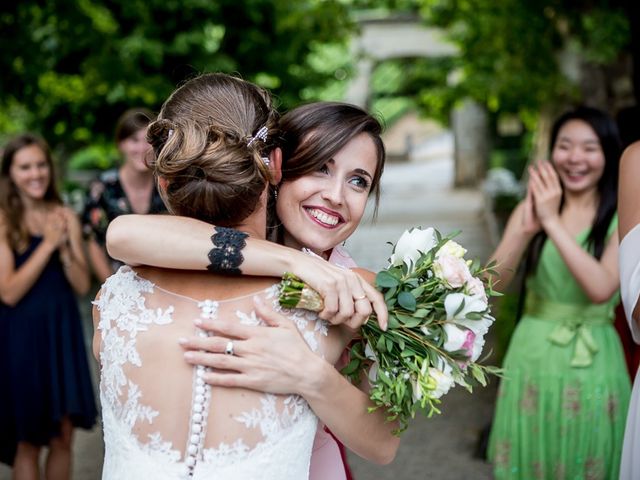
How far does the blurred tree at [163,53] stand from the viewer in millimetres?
10250

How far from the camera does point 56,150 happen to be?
49.8ft

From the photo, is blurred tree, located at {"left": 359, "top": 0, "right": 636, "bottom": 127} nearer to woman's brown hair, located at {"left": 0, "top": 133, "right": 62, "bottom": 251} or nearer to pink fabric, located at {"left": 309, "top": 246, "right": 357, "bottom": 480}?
woman's brown hair, located at {"left": 0, "top": 133, "right": 62, "bottom": 251}

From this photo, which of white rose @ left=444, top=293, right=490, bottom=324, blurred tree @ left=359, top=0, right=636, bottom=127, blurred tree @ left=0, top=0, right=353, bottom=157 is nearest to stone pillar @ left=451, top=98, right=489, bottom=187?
blurred tree @ left=0, top=0, right=353, bottom=157

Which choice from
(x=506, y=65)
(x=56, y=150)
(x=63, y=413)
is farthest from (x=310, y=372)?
(x=56, y=150)

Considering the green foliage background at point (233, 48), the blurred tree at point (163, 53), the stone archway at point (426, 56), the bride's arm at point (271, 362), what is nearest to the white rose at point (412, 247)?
the bride's arm at point (271, 362)

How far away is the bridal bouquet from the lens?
1919 millimetres

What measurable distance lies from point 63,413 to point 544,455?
104 inches

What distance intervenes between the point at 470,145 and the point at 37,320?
840 inches

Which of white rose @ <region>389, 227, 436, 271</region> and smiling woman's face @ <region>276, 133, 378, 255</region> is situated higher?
smiling woman's face @ <region>276, 133, 378, 255</region>

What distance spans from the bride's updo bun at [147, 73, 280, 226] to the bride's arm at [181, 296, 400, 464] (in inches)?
11.1

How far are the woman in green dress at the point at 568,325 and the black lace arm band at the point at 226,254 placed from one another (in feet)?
6.74

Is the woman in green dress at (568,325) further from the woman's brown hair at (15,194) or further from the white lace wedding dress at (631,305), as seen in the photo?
the woman's brown hair at (15,194)

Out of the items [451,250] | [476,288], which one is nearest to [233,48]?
[451,250]

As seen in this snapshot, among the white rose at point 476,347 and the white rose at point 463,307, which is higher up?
the white rose at point 463,307
